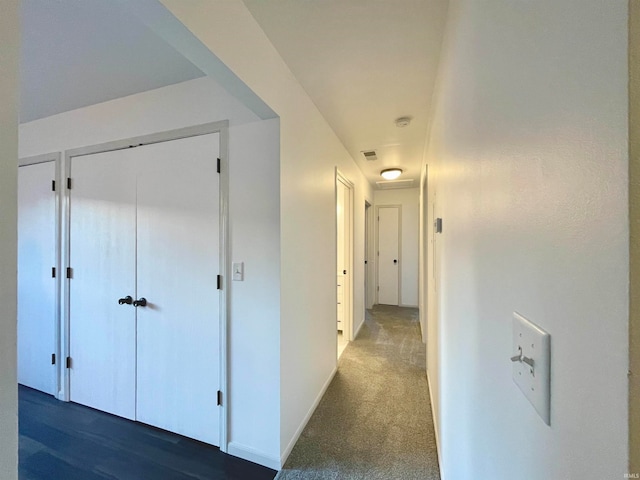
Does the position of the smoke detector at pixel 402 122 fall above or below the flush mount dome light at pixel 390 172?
above

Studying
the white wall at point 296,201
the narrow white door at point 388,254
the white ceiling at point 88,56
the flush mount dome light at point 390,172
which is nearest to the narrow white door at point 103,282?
the white ceiling at point 88,56

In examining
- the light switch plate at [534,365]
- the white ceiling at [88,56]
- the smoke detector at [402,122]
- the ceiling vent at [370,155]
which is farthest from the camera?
the ceiling vent at [370,155]

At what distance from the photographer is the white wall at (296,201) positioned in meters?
1.19

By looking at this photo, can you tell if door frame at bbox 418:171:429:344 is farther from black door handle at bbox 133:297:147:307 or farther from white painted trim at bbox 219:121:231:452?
black door handle at bbox 133:297:147:307

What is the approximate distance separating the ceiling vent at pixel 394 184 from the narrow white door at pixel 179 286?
3790 mm

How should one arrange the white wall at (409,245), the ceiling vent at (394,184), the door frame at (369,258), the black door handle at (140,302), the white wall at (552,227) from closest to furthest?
1. the white wall at (552,227)
2. the black door handle at (140,302)
3. the ceiling vent at (394,184)
4. the door frame at (369,258)
5. the white wall at (409,245)

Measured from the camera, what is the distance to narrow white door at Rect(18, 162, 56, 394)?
7.89ft

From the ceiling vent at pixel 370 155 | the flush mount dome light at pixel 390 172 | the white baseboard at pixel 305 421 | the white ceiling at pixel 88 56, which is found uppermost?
the white ceiling at pixel 88 56

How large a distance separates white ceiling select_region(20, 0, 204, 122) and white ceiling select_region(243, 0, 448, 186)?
0.65 metres

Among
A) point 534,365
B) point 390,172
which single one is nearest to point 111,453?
point 534,365

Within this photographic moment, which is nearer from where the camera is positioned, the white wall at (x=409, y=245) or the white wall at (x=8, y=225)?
the white wall at (x=8, y=225)

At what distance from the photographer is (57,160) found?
235 centimetres

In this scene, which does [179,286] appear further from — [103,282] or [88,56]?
[88,56]

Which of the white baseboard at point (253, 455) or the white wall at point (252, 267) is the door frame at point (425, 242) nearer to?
the white wall at point (252, 267)
